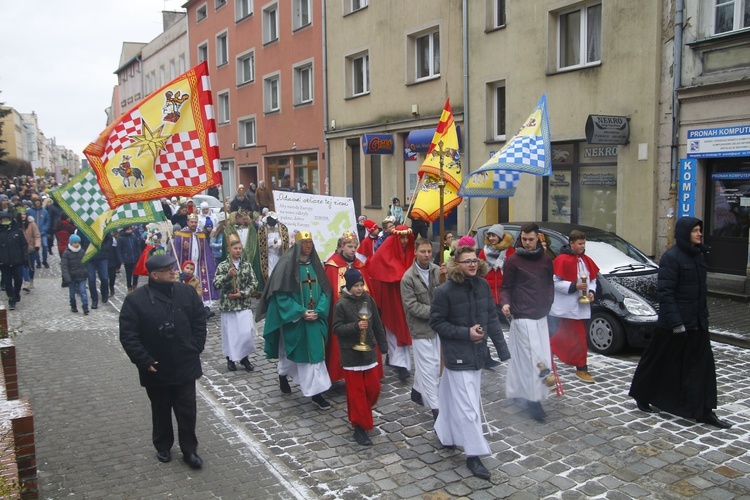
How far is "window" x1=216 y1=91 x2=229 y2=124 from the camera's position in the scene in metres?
36.1

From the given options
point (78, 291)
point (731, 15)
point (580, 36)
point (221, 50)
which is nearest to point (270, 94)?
point (221, 50)

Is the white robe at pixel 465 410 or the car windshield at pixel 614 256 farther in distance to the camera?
the car windshield at pixel 614 256

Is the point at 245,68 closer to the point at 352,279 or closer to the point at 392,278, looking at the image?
the point at 392,278

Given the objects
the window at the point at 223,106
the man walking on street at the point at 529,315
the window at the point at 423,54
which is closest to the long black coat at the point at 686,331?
the man walking on street at the point at 529,315

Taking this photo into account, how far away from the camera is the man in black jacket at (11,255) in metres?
13.0

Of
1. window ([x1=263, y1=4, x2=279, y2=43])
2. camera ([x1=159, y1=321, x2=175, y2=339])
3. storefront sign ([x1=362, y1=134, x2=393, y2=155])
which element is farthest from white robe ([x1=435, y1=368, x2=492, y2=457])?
window ([x1=263, y1=4, x2=279, y2=43])

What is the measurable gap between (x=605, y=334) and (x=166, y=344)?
5.81 metres

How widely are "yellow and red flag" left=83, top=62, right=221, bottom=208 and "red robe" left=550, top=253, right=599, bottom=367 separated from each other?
434 centimetres

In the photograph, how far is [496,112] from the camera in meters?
18.3

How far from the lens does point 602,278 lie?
29.5 ft

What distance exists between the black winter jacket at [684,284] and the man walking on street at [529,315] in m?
1.11

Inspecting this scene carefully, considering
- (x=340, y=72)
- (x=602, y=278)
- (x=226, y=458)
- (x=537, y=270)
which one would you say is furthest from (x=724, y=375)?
(x=340, y=72)

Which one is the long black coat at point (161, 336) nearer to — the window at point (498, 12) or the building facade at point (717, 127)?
the building facade at point (717, 127)

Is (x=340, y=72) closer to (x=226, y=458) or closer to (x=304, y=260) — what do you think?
(x=304, y=260)
